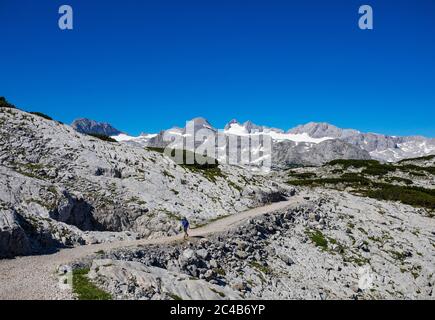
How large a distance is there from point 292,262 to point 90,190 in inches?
1023

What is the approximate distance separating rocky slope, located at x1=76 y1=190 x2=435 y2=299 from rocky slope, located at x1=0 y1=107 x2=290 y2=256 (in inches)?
294

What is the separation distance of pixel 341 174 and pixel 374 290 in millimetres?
106898

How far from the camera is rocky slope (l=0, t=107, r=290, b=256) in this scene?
3766 cm

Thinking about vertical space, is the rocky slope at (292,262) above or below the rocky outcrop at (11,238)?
below

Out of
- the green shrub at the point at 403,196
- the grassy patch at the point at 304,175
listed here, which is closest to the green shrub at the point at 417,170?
the grassy patch at the point at 304,175

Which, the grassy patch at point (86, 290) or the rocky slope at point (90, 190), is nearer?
the grassy patch at point (86, 290)

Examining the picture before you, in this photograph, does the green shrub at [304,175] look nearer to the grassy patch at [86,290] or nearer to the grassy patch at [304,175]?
the grassy patch at [304,175]

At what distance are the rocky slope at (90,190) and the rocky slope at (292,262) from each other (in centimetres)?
748

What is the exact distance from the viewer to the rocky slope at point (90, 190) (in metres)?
37.7

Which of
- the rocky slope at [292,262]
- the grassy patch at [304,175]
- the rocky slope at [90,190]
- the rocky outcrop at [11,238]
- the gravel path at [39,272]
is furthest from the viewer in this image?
the grassy patch at [304,175]

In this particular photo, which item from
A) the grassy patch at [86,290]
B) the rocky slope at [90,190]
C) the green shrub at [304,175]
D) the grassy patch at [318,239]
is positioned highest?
the green shrub at [304,175]

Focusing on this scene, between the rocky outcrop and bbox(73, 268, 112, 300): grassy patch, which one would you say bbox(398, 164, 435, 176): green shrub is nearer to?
the rocky outcrop

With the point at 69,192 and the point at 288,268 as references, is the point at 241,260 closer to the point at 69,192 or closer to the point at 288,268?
the point at 288,268
